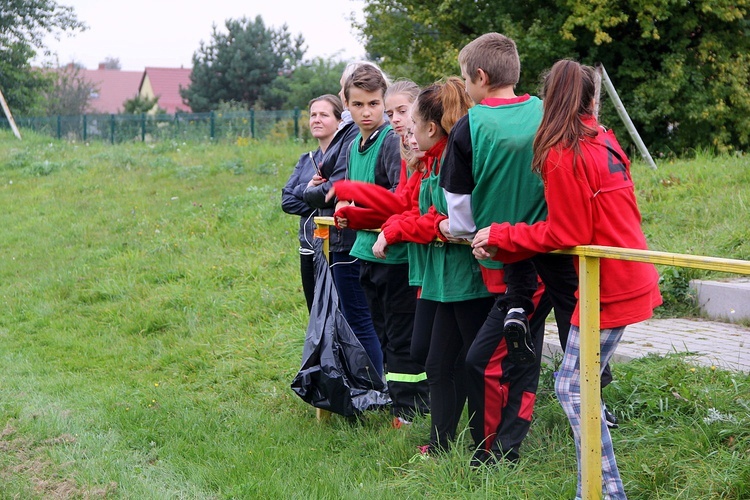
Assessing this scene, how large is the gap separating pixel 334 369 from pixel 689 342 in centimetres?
219

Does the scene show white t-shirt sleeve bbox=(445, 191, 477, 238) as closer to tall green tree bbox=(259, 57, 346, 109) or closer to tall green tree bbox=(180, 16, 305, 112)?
tall green tree bbox=(259, 57, 346, 109)

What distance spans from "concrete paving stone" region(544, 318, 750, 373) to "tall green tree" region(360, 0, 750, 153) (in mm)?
10624

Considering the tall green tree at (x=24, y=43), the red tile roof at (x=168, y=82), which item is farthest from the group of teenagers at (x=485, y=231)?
the red tile roof at (x=168, y=82)

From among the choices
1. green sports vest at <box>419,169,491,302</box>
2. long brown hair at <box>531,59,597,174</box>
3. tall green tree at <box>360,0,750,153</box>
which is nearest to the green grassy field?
green sports vest at <box>419,169,491,302</box>

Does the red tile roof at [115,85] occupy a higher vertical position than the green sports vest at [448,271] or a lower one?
higher

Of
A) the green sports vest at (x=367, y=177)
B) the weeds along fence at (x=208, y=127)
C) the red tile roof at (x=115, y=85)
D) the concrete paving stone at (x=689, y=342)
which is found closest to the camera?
the green sports vest at (x=367, y=177)

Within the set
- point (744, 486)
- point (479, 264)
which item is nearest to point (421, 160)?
point (479, 264)

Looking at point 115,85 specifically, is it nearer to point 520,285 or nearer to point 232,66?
point 232,66

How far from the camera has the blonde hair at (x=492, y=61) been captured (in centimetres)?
340

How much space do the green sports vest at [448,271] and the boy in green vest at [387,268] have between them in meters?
0.52

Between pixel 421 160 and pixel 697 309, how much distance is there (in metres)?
2.96

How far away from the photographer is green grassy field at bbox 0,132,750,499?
3.55 m

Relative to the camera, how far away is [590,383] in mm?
2953

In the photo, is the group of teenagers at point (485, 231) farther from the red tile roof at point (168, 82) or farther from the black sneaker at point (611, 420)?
the red tile roof at point (168, 82)
